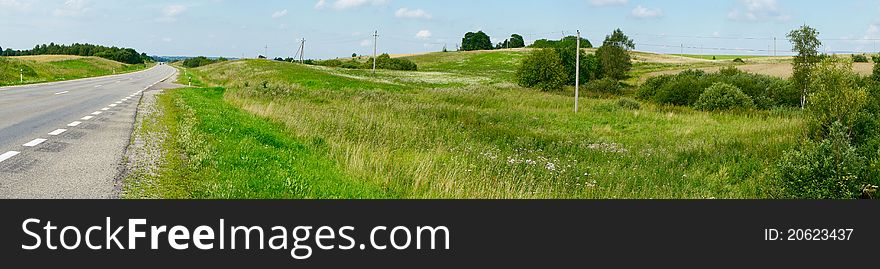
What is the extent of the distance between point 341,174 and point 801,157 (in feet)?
33.5

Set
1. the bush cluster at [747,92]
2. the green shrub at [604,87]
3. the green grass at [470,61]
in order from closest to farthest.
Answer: the bush cluster at [747,92], the green shrub at [604,87], the green grass at [470,61]

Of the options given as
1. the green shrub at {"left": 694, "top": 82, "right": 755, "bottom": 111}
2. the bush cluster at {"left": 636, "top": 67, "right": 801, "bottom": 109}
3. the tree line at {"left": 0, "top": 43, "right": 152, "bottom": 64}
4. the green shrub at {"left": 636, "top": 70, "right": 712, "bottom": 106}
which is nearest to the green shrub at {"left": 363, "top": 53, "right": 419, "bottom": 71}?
the bush cluster at {"left": 636, "top": 67, "right": 801, "bottom": 109}

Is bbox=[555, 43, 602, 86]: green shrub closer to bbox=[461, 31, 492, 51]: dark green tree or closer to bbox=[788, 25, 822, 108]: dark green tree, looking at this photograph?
bbox=[788, 25, 822, 108]: dark green tree

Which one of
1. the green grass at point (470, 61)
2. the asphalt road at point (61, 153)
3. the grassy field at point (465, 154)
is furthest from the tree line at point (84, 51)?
the asphalt road at point (61, 153)

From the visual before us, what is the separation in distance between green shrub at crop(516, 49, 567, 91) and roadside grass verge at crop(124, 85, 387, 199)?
50.1 meters

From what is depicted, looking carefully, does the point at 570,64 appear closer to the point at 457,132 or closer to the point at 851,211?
the point at 457,132

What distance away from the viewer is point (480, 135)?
23.3m

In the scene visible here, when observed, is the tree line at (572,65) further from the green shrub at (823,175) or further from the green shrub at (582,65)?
the green shrub at (823,175)

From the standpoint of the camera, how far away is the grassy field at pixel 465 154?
9.16 meters

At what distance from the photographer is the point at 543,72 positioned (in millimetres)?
62656

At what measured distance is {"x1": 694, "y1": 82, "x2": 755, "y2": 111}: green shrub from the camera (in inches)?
1560

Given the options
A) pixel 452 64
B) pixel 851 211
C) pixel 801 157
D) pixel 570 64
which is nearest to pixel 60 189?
pixel 851 211

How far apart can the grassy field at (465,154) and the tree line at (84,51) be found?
161 meters

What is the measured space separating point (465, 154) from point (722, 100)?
28940 millimetres
